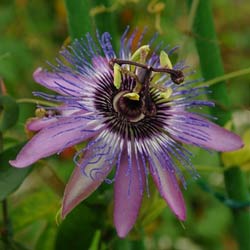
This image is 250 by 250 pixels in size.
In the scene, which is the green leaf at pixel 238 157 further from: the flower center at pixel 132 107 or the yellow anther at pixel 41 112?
the yellow anther at pixel 41 112

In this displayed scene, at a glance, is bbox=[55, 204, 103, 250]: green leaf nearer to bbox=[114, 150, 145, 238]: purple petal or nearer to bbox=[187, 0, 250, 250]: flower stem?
bbox=[114, 150, 145, 238]: purple petal

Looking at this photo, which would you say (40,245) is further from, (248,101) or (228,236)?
(248,101)

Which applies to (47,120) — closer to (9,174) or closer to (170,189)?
(9,174)

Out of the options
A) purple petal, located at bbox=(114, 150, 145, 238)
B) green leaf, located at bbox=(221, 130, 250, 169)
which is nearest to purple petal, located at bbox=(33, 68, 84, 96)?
purple petal, located at bbox=(114, 150, 145, 238)

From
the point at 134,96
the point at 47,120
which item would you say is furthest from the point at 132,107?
the point at 47,120

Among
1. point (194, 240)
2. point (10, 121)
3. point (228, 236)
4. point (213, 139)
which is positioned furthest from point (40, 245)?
point (228, 236)

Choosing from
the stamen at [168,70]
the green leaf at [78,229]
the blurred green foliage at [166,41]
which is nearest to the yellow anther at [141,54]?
the stamen at [168,70]
